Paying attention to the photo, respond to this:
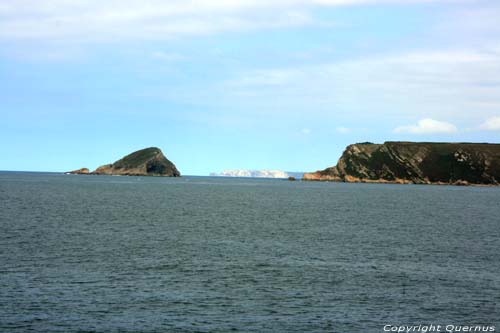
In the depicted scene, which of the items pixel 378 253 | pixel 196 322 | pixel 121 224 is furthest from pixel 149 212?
pixel 196 322

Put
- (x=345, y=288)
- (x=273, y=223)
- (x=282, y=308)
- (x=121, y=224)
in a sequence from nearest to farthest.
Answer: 1. (x=282, y=308)
2. (x=345, y=288)
3. (x=121, y=224)
4. (x=273, y=223)

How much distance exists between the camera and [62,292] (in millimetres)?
39281

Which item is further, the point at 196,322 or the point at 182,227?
the point at 182,227

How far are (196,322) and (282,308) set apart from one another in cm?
619

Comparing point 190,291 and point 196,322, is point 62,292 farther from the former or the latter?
point 196,322
